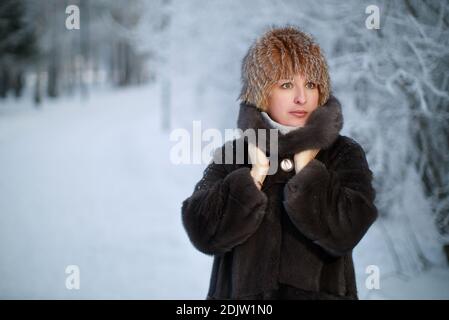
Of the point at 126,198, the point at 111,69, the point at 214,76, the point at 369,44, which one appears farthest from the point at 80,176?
the point at 111,69

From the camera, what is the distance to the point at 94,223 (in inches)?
138

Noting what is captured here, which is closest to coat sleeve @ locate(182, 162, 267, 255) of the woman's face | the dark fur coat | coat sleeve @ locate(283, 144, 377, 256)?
the dark fur coat

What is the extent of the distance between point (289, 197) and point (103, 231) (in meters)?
2.49

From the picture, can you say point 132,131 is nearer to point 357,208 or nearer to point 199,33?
point 199,33

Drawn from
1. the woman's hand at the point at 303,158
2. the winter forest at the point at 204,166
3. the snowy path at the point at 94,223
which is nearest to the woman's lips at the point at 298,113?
the woman's hand at the point at 303,158

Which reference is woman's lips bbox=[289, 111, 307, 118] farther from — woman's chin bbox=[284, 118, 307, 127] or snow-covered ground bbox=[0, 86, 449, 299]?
snow-covered ground bbox=[0, 86, 449, 299]

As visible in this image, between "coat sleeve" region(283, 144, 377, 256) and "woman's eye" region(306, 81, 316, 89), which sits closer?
"coat sleeve" region(283, 144, 377, 256)

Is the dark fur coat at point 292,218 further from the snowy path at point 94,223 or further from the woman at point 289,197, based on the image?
the snowy path at point 94,223

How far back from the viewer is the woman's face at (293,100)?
1.35 metres

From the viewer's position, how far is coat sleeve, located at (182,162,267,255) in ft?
4.22

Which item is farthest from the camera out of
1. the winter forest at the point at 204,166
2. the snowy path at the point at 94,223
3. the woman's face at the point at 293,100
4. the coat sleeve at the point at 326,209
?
the snowy path at the point at 94,223

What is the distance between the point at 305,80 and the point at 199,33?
331 centimetres

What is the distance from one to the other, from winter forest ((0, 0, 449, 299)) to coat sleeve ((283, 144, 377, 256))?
1.28m

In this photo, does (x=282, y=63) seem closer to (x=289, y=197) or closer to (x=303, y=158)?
(x=303, y=158)
